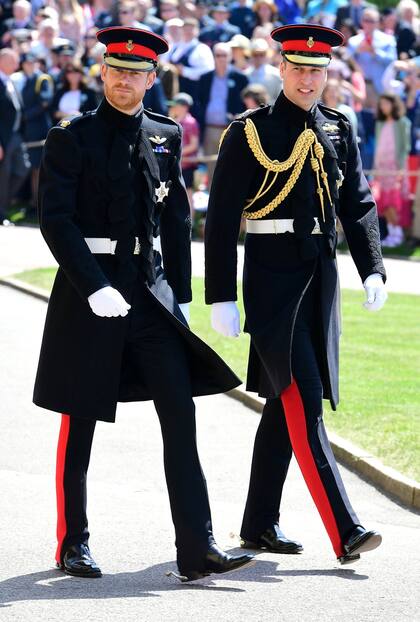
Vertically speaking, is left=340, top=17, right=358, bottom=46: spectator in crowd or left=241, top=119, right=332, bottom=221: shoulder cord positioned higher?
left=340, top=17, right=358, bottom=46: spectator in crowd

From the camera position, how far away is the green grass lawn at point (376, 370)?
29.7 feet

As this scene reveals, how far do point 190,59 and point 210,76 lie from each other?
1.02 meters

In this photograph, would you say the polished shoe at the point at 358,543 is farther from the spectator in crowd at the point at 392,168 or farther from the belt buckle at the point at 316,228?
the spectator in crowd at the point at 392,168

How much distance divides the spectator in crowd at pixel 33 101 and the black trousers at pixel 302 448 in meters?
15.9

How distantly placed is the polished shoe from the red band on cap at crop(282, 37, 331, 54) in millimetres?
1878

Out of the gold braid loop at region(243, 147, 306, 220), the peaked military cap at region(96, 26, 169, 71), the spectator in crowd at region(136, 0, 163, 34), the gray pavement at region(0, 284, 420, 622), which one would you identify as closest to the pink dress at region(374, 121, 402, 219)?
the spectator in crowd at region(136, 0, 163, 34)

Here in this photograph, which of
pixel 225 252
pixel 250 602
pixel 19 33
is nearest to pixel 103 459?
pixel 225 252

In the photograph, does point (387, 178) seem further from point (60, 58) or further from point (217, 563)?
point (217, 563)

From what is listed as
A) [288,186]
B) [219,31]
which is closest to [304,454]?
[288,186]

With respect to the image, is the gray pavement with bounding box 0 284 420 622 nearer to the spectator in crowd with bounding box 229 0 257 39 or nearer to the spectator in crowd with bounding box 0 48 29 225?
the spectator in crowd with bounding box 0 48 29 225

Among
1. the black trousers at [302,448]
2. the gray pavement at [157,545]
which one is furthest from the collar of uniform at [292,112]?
the gray pavement at [157,545]

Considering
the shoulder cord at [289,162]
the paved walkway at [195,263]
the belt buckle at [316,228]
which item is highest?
the shoulder cord at [289,162]

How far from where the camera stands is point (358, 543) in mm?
6371

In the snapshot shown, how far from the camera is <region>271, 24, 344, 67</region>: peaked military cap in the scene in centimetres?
665
